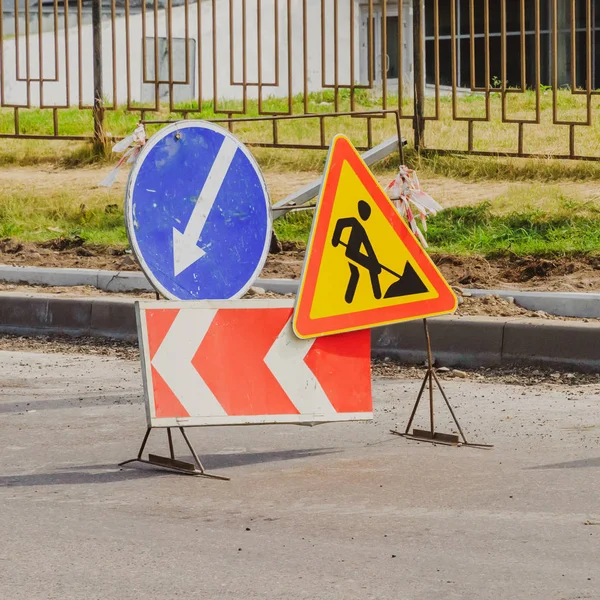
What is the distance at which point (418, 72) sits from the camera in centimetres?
1375

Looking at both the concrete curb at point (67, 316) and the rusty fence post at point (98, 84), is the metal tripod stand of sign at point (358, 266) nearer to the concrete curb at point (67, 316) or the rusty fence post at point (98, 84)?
the concrete curb at point (67, 316)

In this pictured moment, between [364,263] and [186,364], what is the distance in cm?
95

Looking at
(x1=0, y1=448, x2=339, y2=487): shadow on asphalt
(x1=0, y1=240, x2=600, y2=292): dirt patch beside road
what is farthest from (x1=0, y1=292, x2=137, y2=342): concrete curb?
(x1=0, y1=448, x2=339, y2=487): shadow on asphalt

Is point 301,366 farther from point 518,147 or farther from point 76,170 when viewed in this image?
point 76,170

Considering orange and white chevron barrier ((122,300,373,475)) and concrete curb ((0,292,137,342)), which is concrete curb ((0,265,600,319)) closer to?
concrete curb ((0,292,137,342))

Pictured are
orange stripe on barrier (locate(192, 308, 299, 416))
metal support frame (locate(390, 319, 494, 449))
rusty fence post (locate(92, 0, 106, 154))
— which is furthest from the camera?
rusty fence post (locate(92, 0, 106, 154))

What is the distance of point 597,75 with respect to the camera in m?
28.9

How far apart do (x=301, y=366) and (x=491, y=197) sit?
23.1 feet

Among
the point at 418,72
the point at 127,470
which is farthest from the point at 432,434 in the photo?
the point at 418,72

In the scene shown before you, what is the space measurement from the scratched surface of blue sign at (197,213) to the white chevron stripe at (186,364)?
0.93ft

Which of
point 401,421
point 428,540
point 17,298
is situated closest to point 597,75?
point 17,298

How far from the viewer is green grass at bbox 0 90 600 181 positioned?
44.6 feet

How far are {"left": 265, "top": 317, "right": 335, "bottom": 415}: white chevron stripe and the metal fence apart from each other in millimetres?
3566

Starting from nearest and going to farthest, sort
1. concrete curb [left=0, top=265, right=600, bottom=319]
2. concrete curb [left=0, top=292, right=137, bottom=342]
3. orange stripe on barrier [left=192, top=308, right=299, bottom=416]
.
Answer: orange stripe on barrier [left=192, top=308, right=299, bottom=416]
concrete curb [left=0, top=265, right=600, bottom=319]
concrete curb [left=0, top=292, right=137, bottom=342]
